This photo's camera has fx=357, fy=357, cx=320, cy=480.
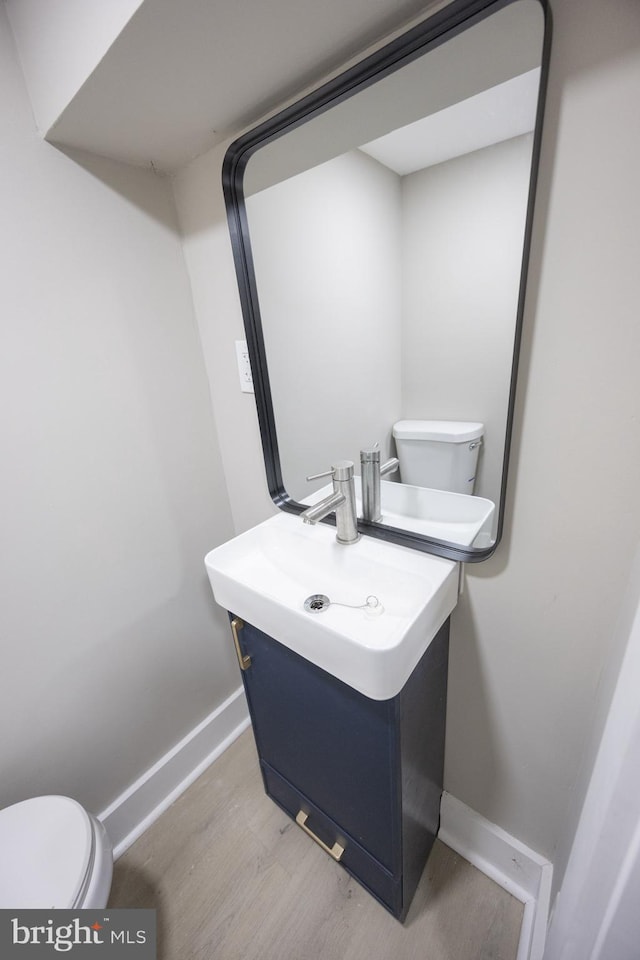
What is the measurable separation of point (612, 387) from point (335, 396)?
676mm

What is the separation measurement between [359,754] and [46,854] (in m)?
0.71

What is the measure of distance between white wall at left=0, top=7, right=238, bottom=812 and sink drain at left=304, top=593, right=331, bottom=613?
0.59 m

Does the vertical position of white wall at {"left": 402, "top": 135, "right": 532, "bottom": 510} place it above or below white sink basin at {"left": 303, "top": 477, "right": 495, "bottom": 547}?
above

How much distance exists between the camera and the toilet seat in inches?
28.2

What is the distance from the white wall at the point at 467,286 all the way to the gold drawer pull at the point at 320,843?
1050 mm

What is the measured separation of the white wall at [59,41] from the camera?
55cm

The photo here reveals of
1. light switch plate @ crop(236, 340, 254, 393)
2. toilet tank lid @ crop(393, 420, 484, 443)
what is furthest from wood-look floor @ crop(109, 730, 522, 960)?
light switch plate @ crop(236, 340, 254, 393)

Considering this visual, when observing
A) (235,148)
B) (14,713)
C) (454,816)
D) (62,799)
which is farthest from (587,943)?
(235,148)

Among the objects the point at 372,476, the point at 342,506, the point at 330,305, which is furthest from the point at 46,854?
the point at 330,305

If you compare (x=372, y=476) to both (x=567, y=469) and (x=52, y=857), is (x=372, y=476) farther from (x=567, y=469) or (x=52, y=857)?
(x=52, y=857)

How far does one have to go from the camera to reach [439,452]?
893 mm

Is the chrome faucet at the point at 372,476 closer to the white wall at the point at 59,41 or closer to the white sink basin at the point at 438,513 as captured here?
the white sink basin at the point at 438,513

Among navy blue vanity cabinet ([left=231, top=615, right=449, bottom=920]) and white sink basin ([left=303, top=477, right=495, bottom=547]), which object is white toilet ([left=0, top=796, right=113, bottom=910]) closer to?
navy blue vanity cabinet ([left=231, top=615, right=449, bottom=920])

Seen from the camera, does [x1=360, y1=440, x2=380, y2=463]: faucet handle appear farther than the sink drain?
Yes
